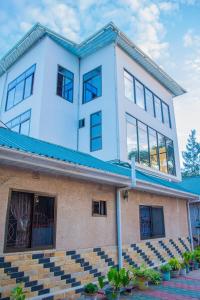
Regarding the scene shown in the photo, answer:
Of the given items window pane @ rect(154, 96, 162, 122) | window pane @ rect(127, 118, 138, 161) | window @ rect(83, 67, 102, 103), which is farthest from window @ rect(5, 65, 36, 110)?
window pane @ rect(154, 96, 162, 122)

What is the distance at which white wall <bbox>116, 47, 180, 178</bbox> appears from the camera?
39.9 ft

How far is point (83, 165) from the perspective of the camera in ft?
19.8

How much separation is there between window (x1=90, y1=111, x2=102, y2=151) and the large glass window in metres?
3.54

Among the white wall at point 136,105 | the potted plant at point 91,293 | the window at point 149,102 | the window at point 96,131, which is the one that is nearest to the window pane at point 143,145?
the white wall at point 136,105

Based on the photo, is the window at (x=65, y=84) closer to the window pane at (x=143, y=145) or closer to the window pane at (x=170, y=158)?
the window pane at (x=143, y=145)

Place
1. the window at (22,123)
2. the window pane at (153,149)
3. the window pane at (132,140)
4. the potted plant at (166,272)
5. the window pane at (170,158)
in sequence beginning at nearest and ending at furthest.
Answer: the potted plant at (166,272) → the window pane at (132,140) → the window at (22,123) → the window pane at (153,149) → the window pane at (170,158)

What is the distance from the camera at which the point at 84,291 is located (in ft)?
18.2

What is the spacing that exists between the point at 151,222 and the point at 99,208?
298 centimetres

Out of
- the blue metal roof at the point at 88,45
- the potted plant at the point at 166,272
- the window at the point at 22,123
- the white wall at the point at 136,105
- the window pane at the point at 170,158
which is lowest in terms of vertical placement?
the potted plant at the point at 166,272

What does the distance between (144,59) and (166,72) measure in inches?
95.6

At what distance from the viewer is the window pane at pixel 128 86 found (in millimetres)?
13367

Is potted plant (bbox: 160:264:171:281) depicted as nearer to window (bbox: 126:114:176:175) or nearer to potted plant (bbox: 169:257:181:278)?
potted plant (bbox: 169:257:181:278)

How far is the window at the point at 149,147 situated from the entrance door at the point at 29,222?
6.97 meters

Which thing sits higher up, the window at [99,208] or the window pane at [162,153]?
the window pane at [162,153]
